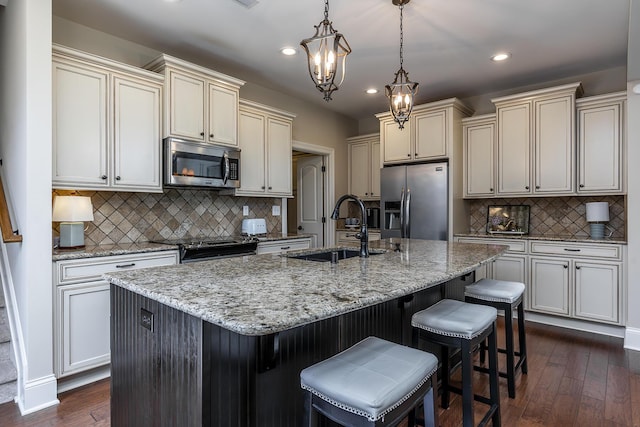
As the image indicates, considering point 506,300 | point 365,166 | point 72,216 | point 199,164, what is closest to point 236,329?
point 506,300

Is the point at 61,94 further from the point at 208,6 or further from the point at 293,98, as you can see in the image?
the point at 293,98

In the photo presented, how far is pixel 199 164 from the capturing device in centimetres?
333

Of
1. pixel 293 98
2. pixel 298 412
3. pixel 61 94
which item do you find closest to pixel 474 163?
pixel 293 98

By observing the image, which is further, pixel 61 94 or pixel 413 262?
pixel 61 94

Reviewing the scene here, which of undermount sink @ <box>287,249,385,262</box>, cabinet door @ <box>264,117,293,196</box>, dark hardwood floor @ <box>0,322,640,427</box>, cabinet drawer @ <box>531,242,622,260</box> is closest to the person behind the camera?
dark hardwood floor @ <box>0,322,640,427</box>

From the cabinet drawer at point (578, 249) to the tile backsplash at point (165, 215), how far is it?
3.05m

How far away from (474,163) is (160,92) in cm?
353

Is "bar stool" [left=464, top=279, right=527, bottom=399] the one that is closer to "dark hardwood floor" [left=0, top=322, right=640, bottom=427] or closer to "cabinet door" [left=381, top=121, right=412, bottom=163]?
"dark hardwood floor" [left=0, top=322, right=640, bottom=427]

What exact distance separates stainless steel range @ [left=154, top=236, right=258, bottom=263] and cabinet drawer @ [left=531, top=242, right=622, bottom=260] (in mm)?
2934

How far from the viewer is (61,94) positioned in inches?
99.5

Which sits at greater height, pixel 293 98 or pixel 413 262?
pixel 293 98

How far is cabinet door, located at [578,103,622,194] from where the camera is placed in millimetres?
3508

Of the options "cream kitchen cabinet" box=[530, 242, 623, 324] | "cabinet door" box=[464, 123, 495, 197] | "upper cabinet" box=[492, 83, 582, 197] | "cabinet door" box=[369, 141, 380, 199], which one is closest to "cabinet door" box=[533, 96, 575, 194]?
"upper cabinet" box=[492, 83, 582, 197]

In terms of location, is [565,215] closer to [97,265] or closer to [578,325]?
[578,325]
